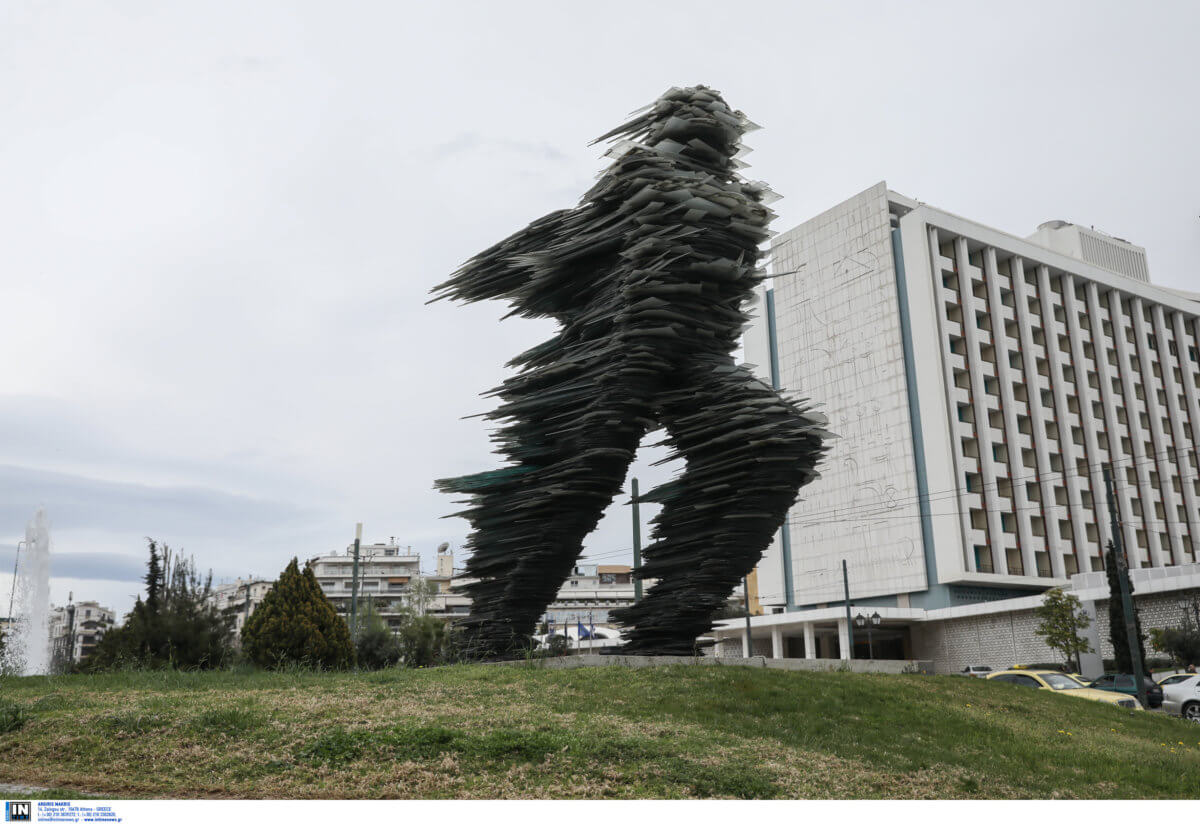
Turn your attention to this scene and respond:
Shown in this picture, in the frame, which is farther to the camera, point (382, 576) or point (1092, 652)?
point (382, 576)

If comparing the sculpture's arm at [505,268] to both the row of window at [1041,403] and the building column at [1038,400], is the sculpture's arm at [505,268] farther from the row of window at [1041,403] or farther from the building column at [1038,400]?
the building column at [1038,400]

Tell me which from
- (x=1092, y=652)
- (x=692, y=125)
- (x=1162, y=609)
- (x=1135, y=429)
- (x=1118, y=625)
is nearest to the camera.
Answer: (x=692, y=125)

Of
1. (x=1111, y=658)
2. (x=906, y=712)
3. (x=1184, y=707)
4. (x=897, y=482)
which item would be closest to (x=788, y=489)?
(x=906, y=712)

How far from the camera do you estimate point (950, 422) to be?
51312 millimetres

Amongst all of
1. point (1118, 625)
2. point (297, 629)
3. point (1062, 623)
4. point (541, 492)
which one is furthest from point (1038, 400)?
point (297, 629)

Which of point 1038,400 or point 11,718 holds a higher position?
point 1038,400

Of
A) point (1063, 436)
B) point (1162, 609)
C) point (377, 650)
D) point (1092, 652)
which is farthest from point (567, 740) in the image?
point (1063, 436)

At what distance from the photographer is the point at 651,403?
46.7 ft

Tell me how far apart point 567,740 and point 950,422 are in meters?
46.8

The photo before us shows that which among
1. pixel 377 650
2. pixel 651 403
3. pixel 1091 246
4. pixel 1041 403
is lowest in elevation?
pixel 377 650

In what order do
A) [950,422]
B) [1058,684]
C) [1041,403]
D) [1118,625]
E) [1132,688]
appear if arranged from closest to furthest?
[1058,684], [1132,688], [1118,625], [950,422], [1041,403]

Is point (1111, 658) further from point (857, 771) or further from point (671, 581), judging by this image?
point (857, 771)

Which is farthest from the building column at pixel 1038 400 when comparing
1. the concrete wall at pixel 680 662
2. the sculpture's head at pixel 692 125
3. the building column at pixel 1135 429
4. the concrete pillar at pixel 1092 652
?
the sculpture's head at pixel 692 125

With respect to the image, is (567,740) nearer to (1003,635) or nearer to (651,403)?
(651,403)
